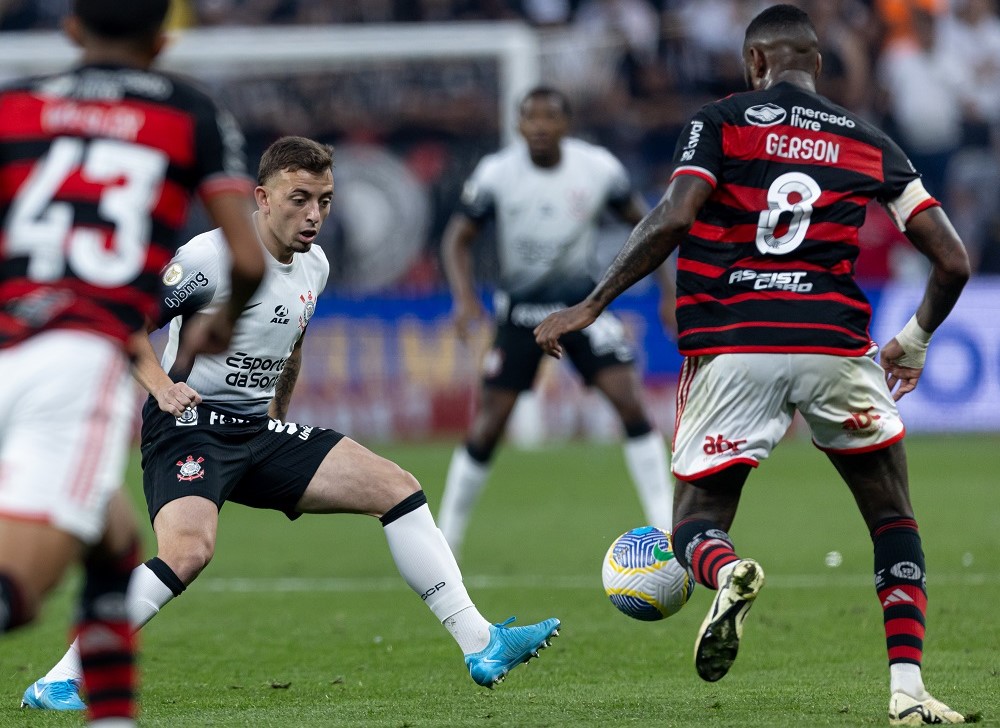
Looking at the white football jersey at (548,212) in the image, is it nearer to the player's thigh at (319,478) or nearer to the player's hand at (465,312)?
the player's hand at (465,312)

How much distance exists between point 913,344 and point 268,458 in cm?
232

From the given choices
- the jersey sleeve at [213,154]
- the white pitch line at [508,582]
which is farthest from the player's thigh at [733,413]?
the white pitch line at [508,582]

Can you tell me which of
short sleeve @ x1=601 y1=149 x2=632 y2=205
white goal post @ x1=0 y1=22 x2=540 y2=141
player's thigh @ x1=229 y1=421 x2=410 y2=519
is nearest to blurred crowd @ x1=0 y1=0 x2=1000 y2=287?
white goal post @ x1=0 y1=22 x2=540 y2=141

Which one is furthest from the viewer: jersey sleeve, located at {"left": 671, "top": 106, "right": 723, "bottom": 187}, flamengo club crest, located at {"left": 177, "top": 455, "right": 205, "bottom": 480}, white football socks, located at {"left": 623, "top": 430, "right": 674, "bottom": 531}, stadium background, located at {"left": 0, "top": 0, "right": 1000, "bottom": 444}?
stadium background, located at {"left": 0, "top": 0, "right": 1000, "bottom": 444}

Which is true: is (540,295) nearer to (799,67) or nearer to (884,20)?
(799,67)

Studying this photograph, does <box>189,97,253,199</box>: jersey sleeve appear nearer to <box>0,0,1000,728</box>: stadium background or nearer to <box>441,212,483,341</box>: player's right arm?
<box>0,0,1000,728</box>: stadium background

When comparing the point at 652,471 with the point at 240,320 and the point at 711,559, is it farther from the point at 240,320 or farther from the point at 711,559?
the point at 711,559

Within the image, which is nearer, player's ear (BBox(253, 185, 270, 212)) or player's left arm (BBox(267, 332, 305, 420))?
player's ear (BBox(253, 185, 270, 212))

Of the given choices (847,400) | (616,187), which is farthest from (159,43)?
(616,187)

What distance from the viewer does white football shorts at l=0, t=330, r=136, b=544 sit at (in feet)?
11.6

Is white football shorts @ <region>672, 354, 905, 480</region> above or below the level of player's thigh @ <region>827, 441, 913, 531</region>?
above

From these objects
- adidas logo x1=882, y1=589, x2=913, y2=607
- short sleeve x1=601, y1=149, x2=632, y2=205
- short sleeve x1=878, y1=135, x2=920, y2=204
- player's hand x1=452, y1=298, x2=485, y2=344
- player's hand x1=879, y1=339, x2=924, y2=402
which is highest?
short sleeve x1=878, y1=135, x2=920, y2=204

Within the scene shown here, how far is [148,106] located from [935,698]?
133 inches

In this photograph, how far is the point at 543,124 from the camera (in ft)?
34.0
